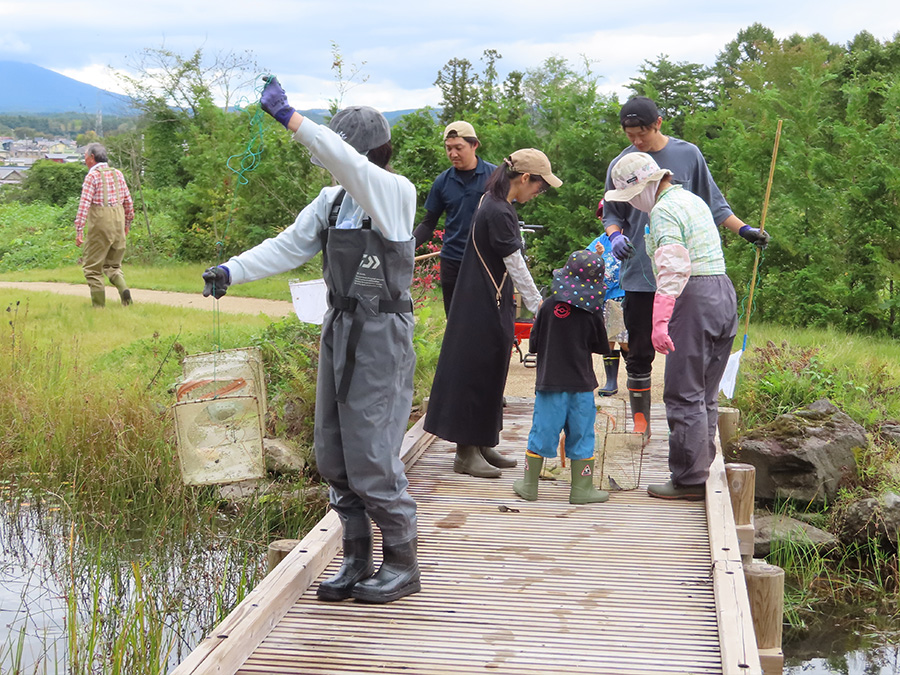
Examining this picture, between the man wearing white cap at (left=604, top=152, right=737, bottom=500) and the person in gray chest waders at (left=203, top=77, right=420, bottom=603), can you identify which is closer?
the person in gray chest waders at (left=203, top=77, right=420, bottom=603)

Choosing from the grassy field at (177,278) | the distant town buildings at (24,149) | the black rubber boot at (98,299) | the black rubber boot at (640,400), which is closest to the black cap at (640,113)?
the black rubber boot at (640,400)

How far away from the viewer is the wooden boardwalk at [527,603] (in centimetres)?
346

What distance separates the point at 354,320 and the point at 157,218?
1847 cm

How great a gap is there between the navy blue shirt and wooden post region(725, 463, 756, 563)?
2.10 meters

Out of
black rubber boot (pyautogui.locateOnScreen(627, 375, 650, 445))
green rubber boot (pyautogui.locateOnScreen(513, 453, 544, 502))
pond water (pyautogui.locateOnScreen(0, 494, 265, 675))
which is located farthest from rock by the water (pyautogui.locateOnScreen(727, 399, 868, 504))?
pond water (pyautogui.locateOnScreen(0, 494, 265, 675))

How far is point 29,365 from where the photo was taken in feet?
26.6

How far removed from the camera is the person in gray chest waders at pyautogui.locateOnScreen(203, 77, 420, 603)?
11.9 ft

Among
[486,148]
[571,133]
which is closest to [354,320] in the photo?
[571,133]

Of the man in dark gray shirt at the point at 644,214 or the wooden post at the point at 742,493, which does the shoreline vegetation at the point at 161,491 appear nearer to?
the wooden post at the point at 742,493

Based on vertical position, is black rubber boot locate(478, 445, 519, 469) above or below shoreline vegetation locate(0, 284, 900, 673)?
above

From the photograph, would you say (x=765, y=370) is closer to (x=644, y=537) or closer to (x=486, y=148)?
(x=644, y=537)

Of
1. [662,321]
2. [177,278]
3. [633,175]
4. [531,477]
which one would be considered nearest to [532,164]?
[633,175]

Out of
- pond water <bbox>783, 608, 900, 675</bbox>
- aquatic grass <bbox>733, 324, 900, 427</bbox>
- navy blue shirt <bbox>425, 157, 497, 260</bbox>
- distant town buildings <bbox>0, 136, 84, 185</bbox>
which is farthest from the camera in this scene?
distant town buildings <bbox>0, 136, 84, 185</bbox>

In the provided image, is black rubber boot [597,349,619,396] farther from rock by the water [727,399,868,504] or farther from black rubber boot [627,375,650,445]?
black rubber boot [627,375,650,445]
